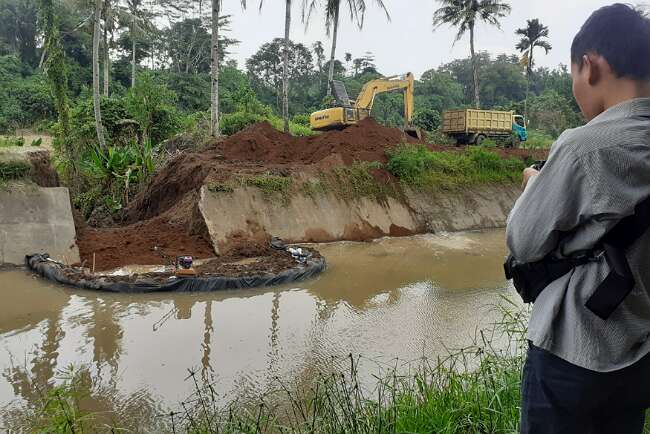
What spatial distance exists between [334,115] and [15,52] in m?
31.2

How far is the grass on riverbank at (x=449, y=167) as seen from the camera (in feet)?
44.7

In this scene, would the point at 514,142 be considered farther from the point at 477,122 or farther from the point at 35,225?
the point at 35,225

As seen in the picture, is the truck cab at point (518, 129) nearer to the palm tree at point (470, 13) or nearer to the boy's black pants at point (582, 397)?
the palm tree at point (470, 13)

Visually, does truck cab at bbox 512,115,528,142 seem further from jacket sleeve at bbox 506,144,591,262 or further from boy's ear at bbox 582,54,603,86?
jacket sleeve at bbox 506,144,591,262

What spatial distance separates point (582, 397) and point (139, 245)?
28.9 ft

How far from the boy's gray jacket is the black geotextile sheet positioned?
249 inches

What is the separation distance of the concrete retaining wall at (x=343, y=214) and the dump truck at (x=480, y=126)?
5.22 metres

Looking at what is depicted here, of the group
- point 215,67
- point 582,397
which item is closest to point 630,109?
point 582,397

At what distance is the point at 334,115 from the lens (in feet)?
57.1

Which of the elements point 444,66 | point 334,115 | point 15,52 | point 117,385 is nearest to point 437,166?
point 334,115

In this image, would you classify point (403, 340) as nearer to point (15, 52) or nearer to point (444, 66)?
point (15, 52)

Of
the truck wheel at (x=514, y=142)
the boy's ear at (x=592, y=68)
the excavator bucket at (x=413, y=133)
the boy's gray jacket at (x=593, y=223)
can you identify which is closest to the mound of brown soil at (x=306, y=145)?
the excavator bucket at (x=413, y=133)

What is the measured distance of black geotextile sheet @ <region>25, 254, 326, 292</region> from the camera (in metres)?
7.04

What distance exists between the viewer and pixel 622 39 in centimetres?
139
